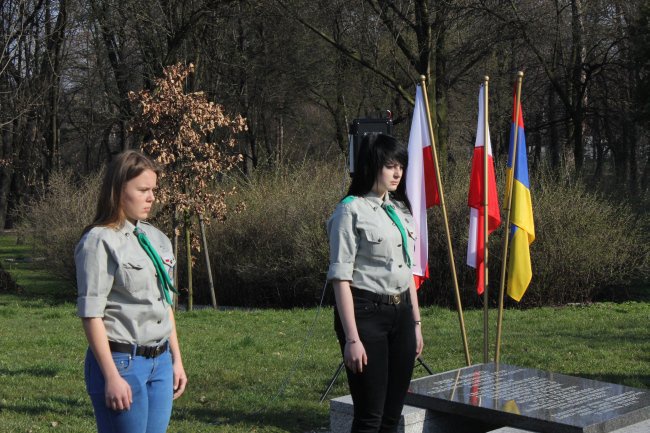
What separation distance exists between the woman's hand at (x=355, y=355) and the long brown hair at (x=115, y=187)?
1.26 metres

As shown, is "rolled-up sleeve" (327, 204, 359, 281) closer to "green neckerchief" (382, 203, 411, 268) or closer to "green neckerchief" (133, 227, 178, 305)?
"green neckerchief" (382, 203, 411, 268)

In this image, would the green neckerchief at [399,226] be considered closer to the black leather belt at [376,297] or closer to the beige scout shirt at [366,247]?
the beige scout shirt at [366,247]

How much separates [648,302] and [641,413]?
11.4m

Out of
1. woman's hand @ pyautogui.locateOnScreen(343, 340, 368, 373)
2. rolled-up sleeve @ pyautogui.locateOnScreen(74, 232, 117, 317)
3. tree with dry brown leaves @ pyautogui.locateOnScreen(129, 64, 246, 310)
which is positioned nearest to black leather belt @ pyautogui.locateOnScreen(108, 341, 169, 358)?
rolled-up sleeve @ pyautogui.locateOnScreen(74, 232, 117, 317)

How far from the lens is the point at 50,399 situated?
7668mm

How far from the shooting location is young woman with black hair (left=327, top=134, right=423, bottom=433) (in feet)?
14.2

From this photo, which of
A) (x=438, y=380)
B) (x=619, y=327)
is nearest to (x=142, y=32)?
(x=619, y=327)

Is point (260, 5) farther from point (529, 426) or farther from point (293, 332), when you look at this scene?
point (529, 426)

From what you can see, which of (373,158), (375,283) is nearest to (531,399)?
(375,283)

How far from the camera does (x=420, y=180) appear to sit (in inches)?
281

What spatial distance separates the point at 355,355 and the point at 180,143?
10.1 meters

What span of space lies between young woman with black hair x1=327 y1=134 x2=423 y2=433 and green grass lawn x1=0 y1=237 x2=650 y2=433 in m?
2.55

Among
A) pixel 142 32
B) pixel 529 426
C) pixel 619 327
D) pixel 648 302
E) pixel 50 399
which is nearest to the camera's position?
pixel 529 426

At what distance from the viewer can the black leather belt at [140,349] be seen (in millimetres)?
3406
